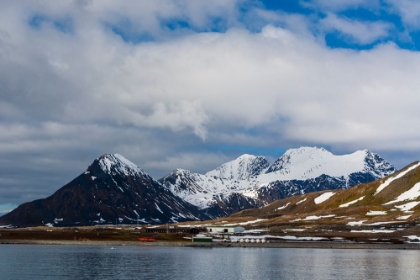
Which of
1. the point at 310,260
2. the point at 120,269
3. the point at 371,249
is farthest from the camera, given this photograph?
the point at 371,249

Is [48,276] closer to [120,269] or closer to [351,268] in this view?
[120,269]

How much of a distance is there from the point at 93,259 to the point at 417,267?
268 ft

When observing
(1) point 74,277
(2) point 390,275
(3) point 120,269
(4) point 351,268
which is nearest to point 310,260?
(4) point 351,268

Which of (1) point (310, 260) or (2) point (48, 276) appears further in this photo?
(1) point (310, 260)

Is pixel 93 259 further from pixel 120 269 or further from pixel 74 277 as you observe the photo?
pixel 74 277

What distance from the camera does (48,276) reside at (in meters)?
109

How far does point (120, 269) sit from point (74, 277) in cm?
1638

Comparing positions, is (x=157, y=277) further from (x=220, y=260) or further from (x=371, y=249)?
(x=371, y=249)

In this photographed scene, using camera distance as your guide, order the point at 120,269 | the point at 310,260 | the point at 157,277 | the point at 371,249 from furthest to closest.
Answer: the point at 371,249, the point at 310,260, the point at 120,269, the point at 157,277

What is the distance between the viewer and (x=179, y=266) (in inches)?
5113

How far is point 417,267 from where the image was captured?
127625 millimetres

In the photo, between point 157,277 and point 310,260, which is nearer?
point 157,277

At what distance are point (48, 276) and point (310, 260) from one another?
71513 millimetres

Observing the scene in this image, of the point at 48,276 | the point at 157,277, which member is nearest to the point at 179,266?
the point at 157,277
